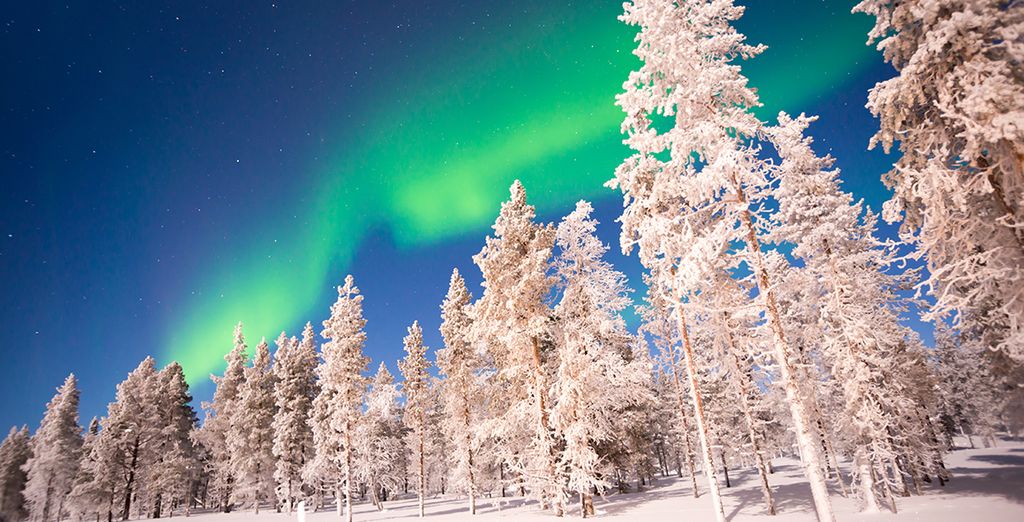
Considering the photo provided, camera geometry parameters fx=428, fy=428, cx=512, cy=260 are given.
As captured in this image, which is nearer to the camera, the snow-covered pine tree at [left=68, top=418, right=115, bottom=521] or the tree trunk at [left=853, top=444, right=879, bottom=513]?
the tree trunk at [left=853, top=444, right=879, bottom=513]

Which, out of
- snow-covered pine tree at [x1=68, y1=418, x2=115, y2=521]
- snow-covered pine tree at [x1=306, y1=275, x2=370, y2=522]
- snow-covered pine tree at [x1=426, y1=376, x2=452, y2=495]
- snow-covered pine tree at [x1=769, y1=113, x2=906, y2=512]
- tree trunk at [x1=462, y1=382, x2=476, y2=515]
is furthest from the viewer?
snow-covered pine tree at [x1=426, y1=376, x2=452, y2=495]

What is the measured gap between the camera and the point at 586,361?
1873cm

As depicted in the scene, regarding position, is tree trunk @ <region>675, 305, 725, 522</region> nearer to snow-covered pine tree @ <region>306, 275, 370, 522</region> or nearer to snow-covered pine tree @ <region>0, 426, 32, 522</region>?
snow-covered pine tree @ <region>306, 275, 370, 522</region>

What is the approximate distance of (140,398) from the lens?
42188 mm

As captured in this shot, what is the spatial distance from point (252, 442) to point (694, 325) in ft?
131

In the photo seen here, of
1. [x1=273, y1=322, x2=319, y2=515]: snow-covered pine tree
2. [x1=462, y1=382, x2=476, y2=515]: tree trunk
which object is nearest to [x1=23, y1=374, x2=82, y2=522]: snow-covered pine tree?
[x1=273, y1=322, x2=319, y2=515]: snow-covered pine tree

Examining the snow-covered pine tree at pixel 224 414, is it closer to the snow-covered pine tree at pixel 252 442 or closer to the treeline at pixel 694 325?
the treeline at pixel 694 325

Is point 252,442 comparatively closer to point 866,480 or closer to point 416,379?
point 416,379

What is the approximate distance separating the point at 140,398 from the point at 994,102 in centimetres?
5954

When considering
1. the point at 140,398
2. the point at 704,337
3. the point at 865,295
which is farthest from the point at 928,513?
the point at 140,398

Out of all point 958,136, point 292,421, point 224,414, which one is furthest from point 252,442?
point 958,136

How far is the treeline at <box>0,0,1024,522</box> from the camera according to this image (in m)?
9.71

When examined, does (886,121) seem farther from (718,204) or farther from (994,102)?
(718,204)

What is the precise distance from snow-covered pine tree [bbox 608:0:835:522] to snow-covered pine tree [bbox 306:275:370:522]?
24920mm
